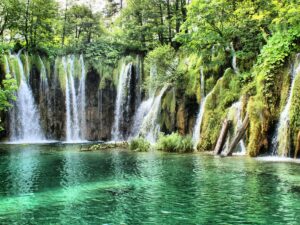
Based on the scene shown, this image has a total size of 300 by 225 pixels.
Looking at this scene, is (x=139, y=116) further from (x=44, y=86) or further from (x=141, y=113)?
(x=44, y=86)

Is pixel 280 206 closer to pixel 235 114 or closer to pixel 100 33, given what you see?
pixel 235 114

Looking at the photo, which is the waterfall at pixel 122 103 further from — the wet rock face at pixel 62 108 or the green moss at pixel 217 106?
the green moss at pixel 217 106

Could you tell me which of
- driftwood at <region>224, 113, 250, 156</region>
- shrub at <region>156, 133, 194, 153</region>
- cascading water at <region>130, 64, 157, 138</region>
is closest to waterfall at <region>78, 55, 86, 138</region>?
cascading water at <region>130, 64, 157, 138</region>

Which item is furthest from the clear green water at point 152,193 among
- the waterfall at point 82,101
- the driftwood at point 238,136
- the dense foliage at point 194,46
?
the waterfall at point 82,101

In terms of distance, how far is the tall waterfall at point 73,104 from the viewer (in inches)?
1294

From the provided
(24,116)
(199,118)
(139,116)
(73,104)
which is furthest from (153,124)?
(24,116)

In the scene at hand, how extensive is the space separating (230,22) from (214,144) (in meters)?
8.30

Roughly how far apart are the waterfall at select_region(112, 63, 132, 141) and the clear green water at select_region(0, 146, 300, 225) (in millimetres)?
16879

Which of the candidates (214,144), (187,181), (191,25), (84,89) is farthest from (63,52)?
(187,181)

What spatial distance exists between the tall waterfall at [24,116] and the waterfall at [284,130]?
21.5 metres

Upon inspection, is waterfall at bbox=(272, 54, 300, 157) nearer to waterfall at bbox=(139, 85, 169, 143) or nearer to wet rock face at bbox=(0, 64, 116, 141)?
waterfall at bbox=(139, 85, 169, 143)

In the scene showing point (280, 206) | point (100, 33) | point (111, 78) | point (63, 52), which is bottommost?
point (280, 206)

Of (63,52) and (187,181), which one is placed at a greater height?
(63,52)

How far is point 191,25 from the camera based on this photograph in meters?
23.1
